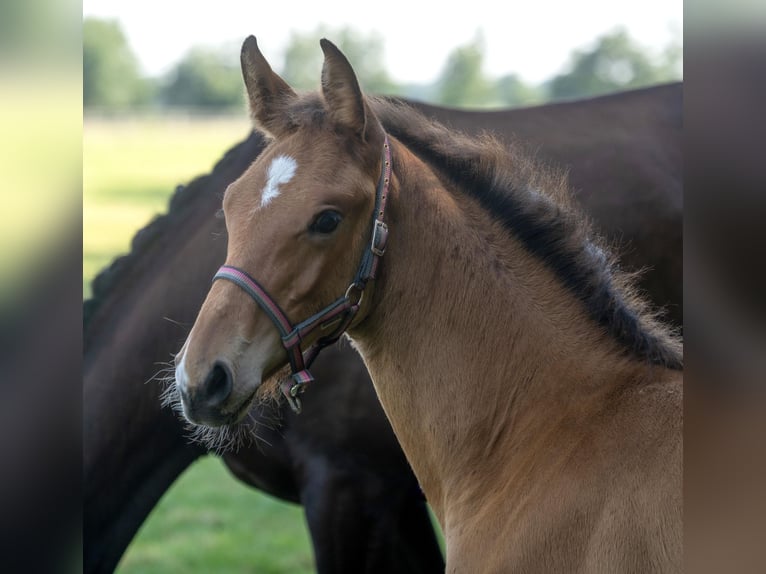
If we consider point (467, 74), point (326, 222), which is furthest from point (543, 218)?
point (467, 74)

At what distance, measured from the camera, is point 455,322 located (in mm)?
2471

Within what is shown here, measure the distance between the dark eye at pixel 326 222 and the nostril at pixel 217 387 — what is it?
42 centimetres

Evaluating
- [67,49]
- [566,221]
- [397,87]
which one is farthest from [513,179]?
[397,87]

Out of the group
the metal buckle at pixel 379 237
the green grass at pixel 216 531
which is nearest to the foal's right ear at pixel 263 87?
the metal buckle at pixel 379 237

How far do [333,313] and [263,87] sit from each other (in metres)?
0.72

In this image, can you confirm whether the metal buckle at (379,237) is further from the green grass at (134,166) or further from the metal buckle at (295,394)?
the green grass at (134,166)

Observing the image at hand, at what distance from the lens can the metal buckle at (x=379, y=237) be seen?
7.78 ft

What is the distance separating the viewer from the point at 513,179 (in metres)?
2.61

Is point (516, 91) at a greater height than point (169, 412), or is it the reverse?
point (516, 91)

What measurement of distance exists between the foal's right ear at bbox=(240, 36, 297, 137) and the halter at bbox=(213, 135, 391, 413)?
34 centimetres

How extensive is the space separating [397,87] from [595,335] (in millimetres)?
42623

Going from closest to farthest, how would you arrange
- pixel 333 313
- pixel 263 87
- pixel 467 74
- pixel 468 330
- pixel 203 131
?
pixel 333 313 → pixel 468 330 → pixel 263 87 → pixel 203 131 → pixel 467 74

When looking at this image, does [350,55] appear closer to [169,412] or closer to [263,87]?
[169,412]

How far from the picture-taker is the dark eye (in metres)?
2.28
